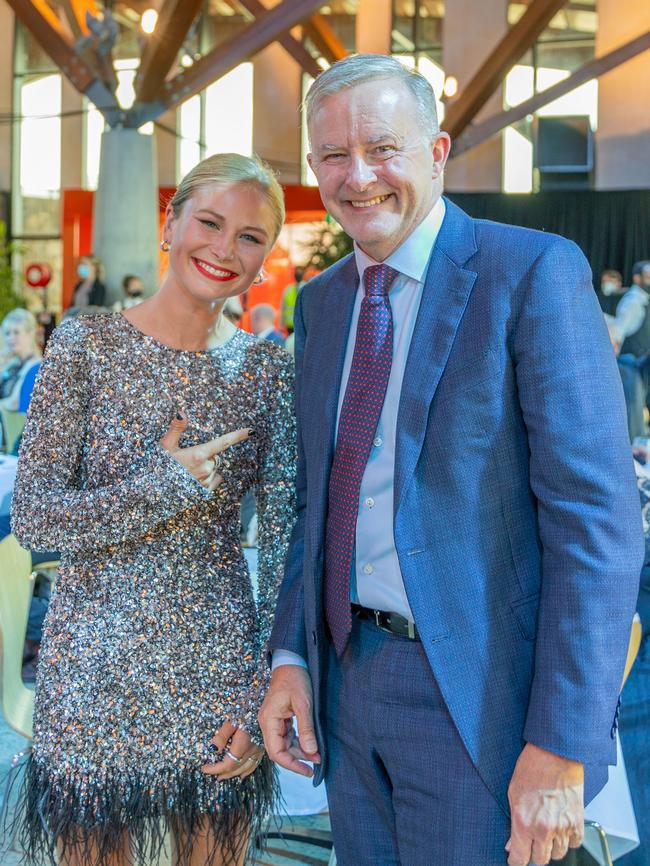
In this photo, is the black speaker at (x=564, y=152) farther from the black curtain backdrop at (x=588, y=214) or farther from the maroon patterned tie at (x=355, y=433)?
the maroon patterned tie at (x=355, y=433)

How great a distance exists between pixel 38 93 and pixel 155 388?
18956mm

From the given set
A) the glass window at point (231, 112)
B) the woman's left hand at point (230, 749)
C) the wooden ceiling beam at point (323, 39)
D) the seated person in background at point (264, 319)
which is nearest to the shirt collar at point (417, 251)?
the woman's left hand at point (230, 749)

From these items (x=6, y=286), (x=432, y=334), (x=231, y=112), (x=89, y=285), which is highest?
(x=231, y=112)

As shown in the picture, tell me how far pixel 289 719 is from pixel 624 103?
51.7 feet

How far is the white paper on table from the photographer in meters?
2.30

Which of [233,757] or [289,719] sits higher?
[289,719]

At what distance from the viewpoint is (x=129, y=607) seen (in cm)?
173

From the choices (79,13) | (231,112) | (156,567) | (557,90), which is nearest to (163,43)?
(79,13)

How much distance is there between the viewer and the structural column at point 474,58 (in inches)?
645

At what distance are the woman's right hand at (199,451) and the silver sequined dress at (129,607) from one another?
0.07ft

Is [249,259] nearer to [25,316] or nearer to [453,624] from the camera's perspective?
[453,624]

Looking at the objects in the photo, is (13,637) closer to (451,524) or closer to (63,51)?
(451,524)

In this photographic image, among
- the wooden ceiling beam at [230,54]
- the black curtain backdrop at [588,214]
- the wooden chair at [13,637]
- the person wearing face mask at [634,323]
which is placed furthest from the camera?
the black curtain backdrop at [588,214]

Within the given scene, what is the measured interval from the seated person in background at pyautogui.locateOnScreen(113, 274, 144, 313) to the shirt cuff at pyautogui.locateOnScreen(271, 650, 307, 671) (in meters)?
9.36
